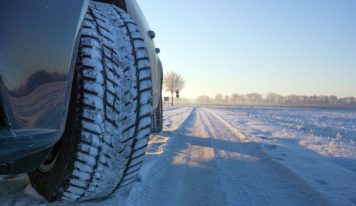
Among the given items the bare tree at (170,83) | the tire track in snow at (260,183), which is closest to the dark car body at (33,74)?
the tire track in snow at (260,183)

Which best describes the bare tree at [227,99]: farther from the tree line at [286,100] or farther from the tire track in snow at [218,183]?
the tire track in snow at [218,183]

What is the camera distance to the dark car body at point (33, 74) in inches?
47.3

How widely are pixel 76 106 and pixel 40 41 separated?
396mm

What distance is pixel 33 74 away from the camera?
4.21 feet

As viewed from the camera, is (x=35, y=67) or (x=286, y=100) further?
(x=286, y=100)

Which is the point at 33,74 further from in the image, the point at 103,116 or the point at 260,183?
the point at 260,183

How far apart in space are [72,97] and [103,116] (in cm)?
17

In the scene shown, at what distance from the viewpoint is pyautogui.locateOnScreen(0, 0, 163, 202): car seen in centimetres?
123

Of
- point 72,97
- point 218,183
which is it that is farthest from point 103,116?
point 218,183

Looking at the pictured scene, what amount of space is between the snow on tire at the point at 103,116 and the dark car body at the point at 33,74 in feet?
0.54

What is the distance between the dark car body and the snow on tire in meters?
0.16

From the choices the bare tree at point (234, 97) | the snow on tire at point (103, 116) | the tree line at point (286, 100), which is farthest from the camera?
the bare tree at point (234, 97)

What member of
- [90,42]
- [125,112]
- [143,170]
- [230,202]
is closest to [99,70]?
[90,42]

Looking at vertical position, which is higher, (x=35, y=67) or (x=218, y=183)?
(x=35, y=67)
